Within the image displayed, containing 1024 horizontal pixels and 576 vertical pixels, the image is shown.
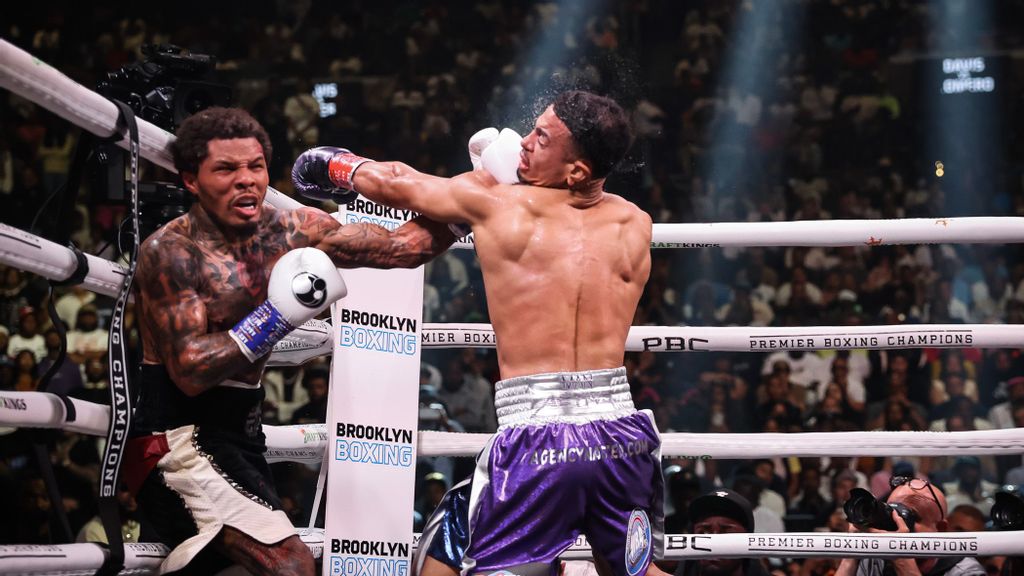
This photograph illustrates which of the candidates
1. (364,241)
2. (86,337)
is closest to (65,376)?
(86,337)

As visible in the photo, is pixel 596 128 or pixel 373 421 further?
pixel 373 421

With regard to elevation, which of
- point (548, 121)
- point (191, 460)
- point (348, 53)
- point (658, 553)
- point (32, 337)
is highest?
point (348, 53)

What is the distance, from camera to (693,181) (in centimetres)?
948

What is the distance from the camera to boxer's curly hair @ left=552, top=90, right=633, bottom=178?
2637 millimetres

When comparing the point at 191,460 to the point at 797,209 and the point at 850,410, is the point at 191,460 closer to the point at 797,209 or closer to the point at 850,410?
the point at 850,410

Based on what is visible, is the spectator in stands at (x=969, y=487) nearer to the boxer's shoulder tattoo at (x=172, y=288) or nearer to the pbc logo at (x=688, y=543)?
the pbc logo at (x=688, y=543)

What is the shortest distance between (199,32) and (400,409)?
349 inches

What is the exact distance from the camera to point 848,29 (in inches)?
425

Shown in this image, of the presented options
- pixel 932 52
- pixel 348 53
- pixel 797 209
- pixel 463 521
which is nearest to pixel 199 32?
pixel 348 53

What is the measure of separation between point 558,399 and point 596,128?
615mm

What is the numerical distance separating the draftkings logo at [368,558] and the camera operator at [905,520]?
1247 mm

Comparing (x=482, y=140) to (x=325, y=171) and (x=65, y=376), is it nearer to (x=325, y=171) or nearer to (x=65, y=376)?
(x=325, y=171)

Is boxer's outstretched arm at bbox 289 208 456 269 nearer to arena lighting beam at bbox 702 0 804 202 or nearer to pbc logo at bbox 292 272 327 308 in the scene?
pbc logo at bbox 292 272 327 308

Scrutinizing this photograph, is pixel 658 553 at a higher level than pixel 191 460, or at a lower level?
lower
